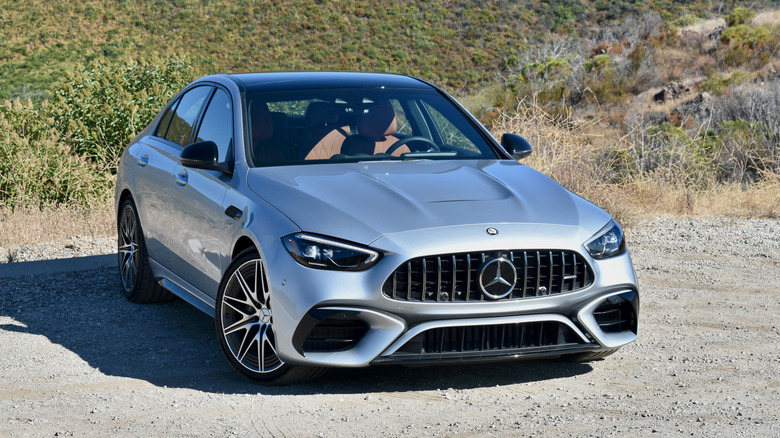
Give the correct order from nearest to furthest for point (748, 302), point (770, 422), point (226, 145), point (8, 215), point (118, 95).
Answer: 1. point (770, 422)
2. point (226, 145)
3. point (748, 302)
4. point (8, 215)
5. point (118, 95)

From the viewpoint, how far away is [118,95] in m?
14.9

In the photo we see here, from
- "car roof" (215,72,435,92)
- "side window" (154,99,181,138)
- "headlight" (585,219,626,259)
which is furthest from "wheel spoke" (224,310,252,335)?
"side window" (154,99,181,138)

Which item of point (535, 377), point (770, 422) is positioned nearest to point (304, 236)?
point (535, 377)

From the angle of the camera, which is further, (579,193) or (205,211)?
(579,193)

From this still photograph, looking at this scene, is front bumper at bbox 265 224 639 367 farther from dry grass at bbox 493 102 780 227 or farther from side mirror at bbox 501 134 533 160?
dry grass at bbox 493 102 780 227

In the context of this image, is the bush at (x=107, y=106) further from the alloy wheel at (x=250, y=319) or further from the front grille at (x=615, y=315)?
the front grille at (x=615, y=315)

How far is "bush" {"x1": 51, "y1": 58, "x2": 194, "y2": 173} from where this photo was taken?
46.9 ft

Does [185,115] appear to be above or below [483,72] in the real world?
above

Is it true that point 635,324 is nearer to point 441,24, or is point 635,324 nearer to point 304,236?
point 304,236

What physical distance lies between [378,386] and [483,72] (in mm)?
49321

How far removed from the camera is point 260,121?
5703 mm

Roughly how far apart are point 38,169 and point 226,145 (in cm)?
807

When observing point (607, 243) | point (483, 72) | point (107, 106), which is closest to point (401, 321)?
point (607, 243)

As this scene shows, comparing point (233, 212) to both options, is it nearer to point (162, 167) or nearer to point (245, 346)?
point (245, 346)
